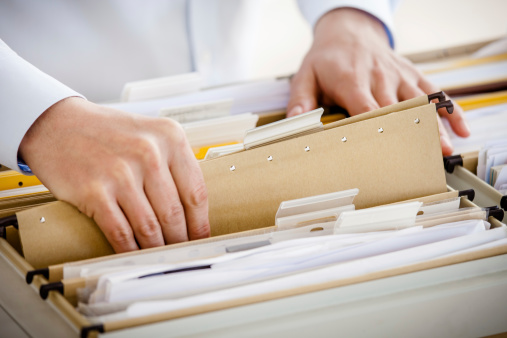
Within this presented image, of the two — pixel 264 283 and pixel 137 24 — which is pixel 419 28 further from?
pixel 264 283

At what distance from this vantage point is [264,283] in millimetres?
497

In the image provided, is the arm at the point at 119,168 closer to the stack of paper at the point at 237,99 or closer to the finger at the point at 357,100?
the stack of paper at the point at 237,99

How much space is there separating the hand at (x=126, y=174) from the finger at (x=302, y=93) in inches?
12.9

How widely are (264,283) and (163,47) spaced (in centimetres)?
87

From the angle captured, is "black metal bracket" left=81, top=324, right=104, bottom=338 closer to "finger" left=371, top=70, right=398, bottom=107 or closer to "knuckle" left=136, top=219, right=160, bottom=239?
"knuckle" left=136, top=219, right=160, bottom=239

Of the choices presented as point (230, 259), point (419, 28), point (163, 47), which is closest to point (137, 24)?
point (163, 47)

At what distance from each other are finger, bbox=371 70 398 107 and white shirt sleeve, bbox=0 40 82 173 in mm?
517

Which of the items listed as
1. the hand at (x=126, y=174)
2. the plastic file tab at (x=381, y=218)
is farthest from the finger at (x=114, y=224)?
the plastic file tab at (x=381, y=218)

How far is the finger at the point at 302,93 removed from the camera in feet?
2.90

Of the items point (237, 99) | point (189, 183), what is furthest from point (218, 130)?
point (189, 183)

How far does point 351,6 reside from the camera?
3.57ft

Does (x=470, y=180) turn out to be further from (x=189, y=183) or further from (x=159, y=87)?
(x=159, y=87)

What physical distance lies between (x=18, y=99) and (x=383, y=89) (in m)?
0.59

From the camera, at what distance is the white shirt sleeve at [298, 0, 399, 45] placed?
1078 mm
